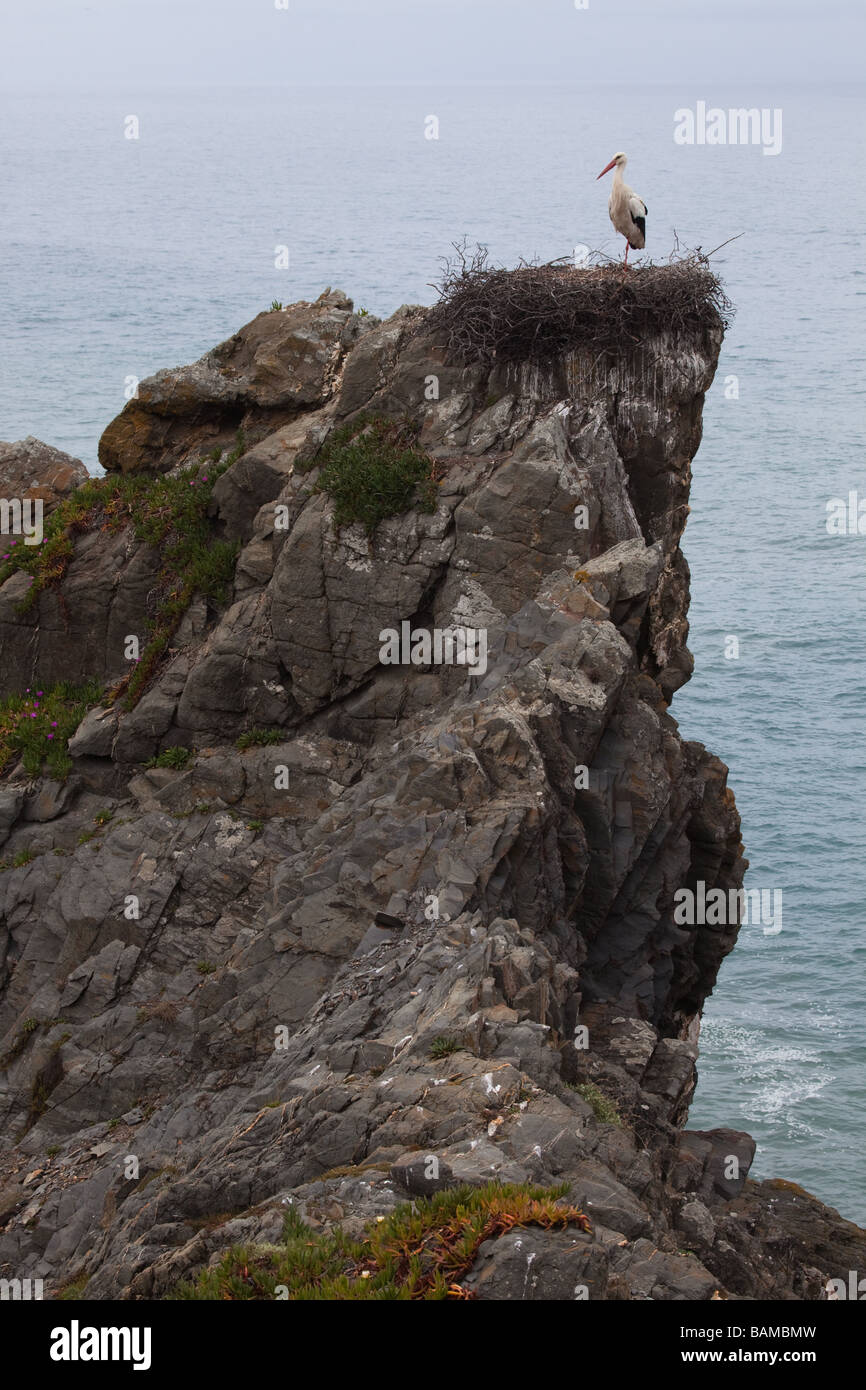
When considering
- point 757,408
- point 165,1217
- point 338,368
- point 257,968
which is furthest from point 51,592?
point 757,408

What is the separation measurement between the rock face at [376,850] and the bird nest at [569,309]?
37 centimetres

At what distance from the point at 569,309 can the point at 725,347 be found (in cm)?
8014

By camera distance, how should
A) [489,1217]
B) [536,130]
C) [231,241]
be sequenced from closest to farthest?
[489,1217] < [231,241] < [536,130]

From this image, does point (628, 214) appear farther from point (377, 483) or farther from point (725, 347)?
point (725, 347)

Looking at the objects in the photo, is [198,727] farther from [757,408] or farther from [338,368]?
[757,408]

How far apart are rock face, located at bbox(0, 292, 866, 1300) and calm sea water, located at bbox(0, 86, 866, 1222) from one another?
17635mm

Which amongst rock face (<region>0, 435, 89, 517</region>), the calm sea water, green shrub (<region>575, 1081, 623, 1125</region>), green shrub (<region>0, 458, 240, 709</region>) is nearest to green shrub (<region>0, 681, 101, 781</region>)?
green shrub (<region>0, 458, 240, 709</region>)

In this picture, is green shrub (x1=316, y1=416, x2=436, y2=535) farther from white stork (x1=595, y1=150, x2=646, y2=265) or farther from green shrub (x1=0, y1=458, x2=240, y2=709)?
white stork (x1=595, y1=150, x2=646, y2=265)

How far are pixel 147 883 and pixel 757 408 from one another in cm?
8041

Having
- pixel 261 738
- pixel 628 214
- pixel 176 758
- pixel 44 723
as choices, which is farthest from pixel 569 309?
pixel 44 723

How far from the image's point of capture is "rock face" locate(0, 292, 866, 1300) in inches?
530

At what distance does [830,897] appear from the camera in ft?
154

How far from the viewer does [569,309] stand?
860 inches

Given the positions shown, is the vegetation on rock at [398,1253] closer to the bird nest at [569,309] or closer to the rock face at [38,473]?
the bird nest at [569,309]
